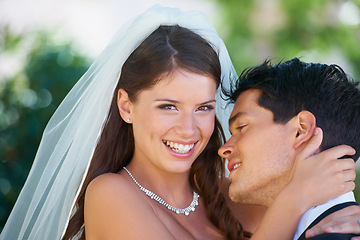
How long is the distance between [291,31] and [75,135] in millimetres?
8329

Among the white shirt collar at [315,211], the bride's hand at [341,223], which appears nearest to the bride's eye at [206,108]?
the white shirt collar at [315,211]

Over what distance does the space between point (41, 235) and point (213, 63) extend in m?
1.52

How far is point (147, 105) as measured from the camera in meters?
3.19

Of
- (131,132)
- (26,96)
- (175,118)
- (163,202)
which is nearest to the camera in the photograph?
(175,118)

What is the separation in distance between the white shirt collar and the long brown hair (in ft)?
2.96

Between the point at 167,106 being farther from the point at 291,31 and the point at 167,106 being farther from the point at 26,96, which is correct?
the point at 291,31

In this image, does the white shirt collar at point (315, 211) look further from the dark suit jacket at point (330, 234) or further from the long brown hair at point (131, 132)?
the long brown hair at point (131, 132)

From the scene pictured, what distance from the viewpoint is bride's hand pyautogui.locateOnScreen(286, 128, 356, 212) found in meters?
2.78

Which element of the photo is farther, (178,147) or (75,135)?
(75,135)

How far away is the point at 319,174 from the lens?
2.81 metres

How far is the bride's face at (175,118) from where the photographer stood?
3.12m

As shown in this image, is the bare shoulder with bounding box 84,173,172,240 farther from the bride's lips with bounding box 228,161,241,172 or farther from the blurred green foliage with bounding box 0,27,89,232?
the blurred green foliage with bounding box 0,27,89,232

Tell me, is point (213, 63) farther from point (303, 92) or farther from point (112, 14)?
point (112, 14)

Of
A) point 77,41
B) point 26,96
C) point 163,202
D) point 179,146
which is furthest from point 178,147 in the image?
point 77,41
